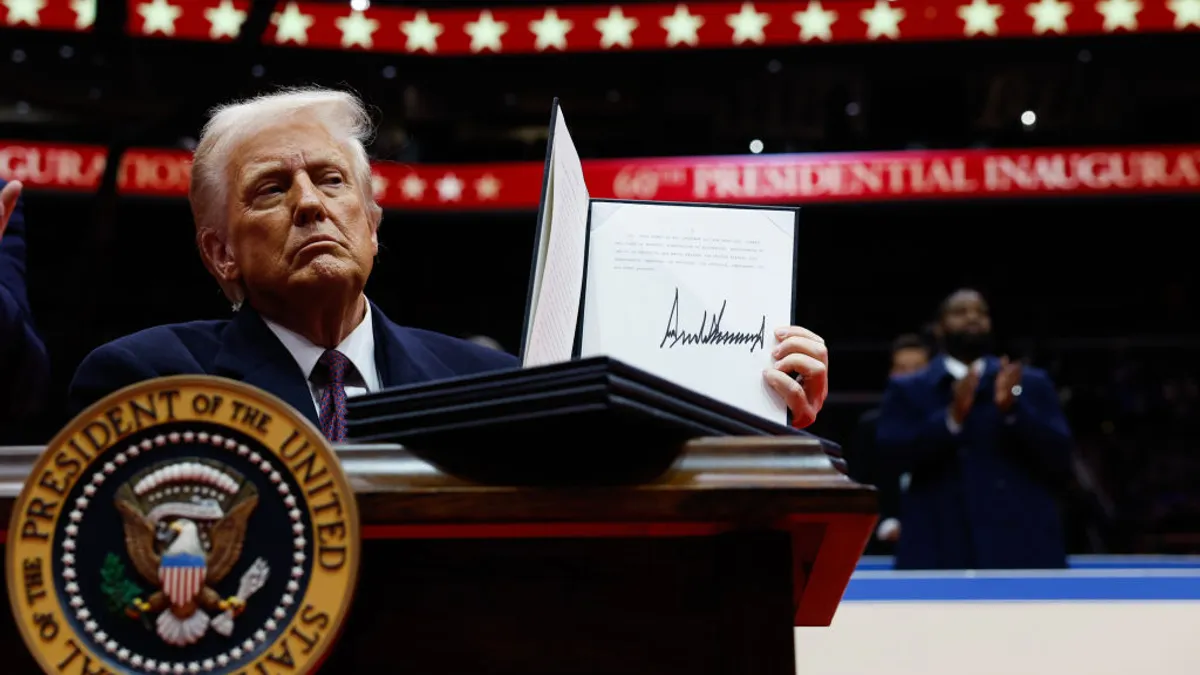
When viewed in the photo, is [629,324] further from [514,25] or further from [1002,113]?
[1002,113]

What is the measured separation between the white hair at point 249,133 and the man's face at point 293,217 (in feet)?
0.05

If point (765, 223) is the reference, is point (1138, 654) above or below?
below

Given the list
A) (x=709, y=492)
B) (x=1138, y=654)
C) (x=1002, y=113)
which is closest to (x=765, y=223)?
(x=709, y=492)

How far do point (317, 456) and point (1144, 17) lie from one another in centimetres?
707

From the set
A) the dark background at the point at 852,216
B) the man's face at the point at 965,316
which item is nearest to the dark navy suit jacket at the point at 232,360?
the man's face at the point at 965,316

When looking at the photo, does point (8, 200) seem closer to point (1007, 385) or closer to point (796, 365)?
point (796, 365)

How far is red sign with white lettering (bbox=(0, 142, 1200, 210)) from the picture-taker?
738 cm

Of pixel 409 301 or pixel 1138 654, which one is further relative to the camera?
pixel 409 301

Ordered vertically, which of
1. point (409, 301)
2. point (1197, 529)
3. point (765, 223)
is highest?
point (409, 301)

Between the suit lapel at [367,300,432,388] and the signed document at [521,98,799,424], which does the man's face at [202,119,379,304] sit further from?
the signed document at [521,98,799,424]

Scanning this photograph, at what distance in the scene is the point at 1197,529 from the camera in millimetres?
7020

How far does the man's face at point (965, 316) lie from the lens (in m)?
3.63

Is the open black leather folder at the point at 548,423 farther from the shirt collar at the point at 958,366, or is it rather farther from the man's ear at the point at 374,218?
the shirt collar at the point at 958,366

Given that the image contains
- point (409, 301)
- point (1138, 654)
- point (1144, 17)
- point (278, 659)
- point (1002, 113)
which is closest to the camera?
point (278, 659)
